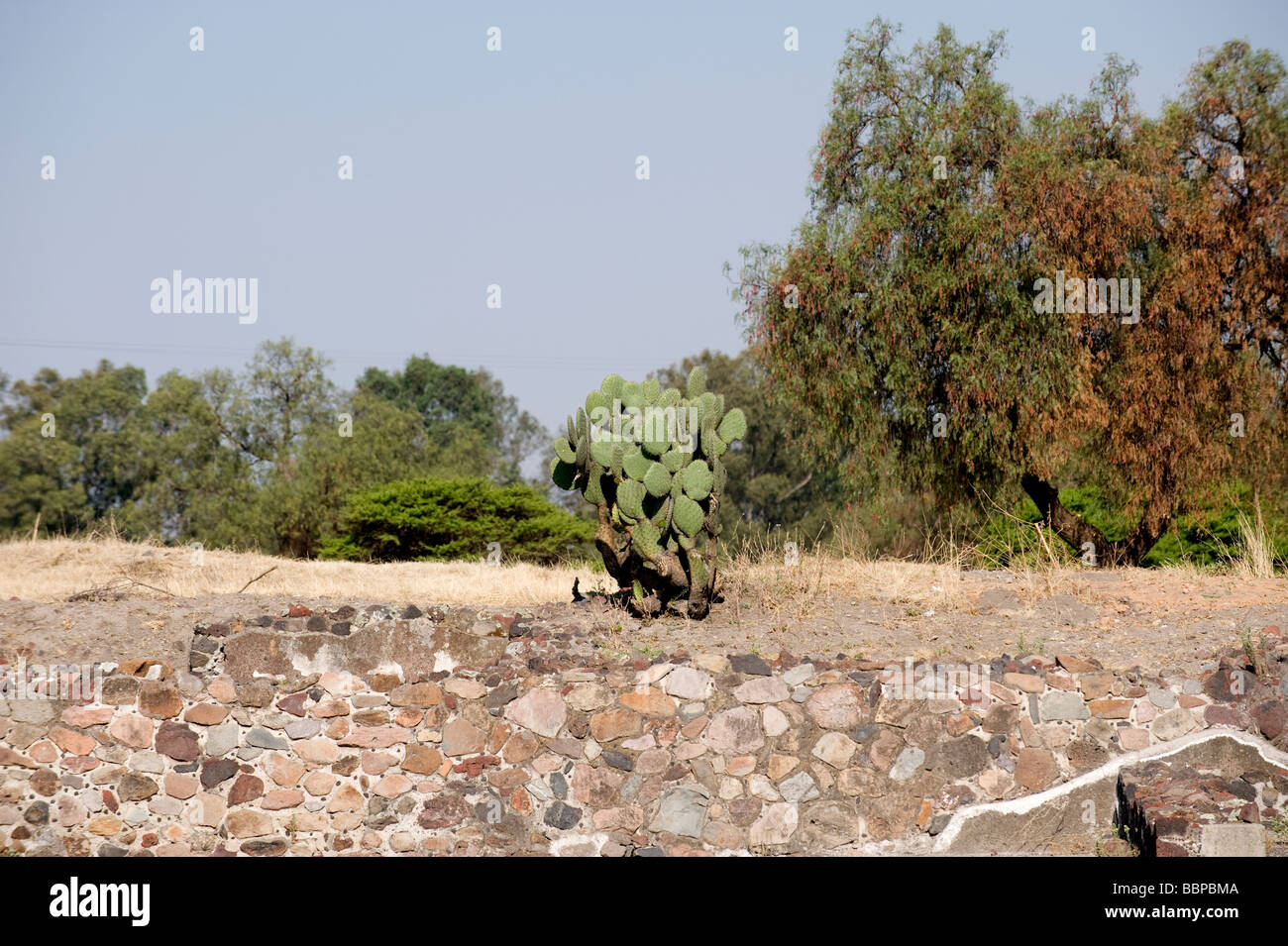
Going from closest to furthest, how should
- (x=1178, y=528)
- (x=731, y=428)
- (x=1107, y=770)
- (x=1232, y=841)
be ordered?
(x=1232, y=841) → (x=1107, y=770) → (x=731, y=428) → (x=1178, y=528)

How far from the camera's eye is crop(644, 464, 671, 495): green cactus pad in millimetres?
9031

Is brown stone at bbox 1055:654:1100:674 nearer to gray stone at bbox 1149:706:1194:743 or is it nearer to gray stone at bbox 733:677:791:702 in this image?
gray stone at bbox 1149:706:1194:743

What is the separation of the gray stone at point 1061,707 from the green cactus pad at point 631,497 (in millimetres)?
3428

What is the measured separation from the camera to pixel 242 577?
1332 centimetres

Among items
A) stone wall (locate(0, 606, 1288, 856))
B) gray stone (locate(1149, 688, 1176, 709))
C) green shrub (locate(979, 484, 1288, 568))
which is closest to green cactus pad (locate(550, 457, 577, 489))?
stone wall (locate(0, 606, 1288, 856))

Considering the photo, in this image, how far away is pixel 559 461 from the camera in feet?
32.6

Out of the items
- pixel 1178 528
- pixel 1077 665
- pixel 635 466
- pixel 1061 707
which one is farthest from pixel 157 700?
pixel 1178 528

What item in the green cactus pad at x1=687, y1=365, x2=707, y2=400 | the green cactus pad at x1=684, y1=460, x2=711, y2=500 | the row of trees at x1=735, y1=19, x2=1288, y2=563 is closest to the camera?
the green cactus pad at x1=684, y1=460, x2=711, y2=500

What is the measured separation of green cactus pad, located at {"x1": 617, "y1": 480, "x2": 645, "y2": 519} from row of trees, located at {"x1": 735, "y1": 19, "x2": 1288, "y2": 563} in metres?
5.13

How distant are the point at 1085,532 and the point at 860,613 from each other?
675cm

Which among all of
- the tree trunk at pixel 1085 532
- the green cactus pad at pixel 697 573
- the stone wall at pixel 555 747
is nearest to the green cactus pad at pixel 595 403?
the green cactus pad at pixel 697 573

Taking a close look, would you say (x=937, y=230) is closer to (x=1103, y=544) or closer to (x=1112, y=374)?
(x=1112, y=374)

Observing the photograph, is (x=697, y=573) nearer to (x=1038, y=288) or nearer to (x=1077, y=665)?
(x=1077, y=665)
